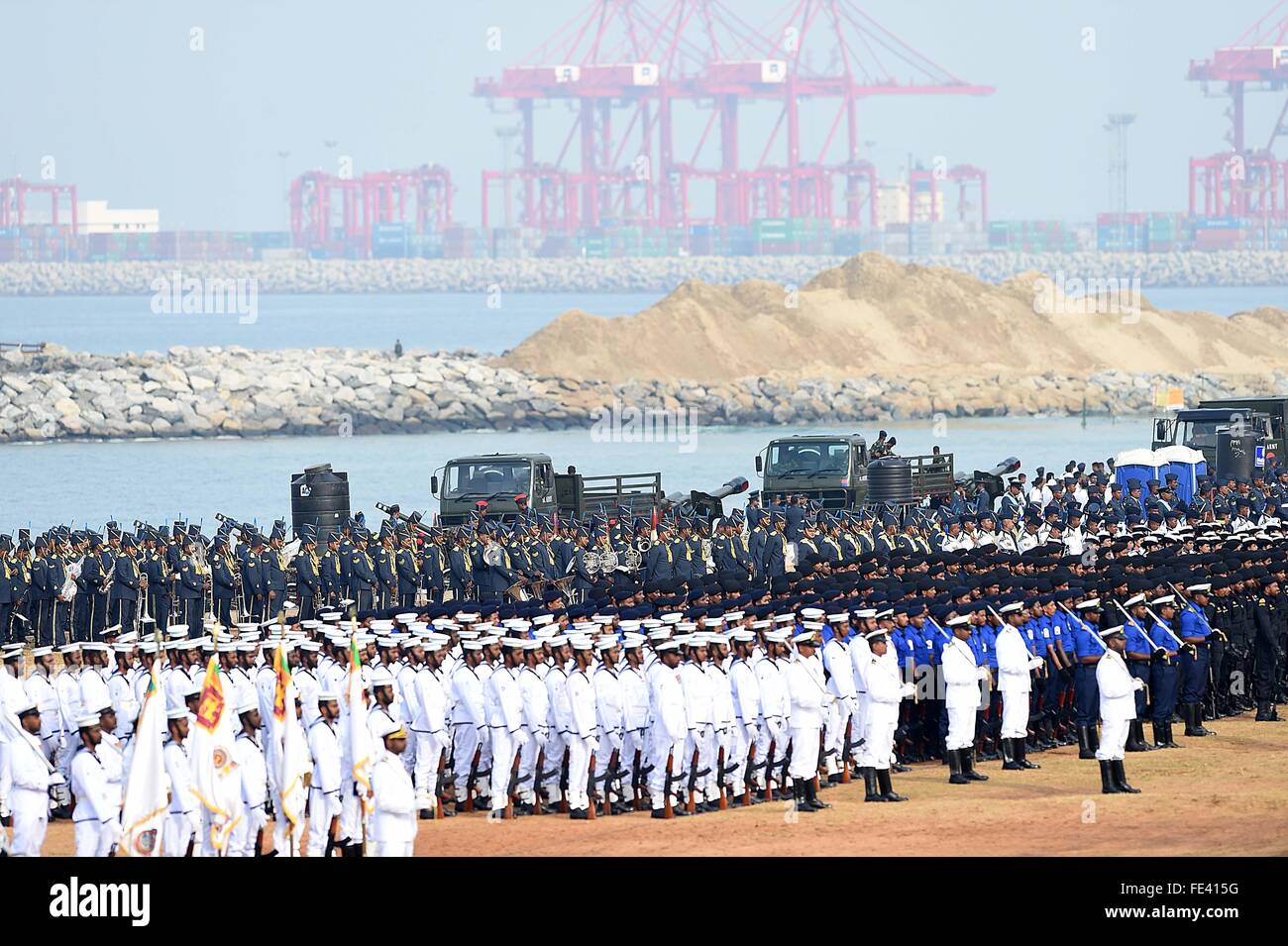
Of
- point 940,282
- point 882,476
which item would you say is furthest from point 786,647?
point 940,282

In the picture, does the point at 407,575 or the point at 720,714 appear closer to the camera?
the point at 720,714

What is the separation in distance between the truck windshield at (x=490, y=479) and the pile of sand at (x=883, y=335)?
203ft

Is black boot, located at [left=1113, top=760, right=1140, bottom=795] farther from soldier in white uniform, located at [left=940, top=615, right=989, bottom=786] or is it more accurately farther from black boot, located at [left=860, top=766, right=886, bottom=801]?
black boot, located at [left=860, top=766, right=886, bottom=801]

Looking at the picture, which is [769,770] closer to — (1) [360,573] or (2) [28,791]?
(2) [28,791]

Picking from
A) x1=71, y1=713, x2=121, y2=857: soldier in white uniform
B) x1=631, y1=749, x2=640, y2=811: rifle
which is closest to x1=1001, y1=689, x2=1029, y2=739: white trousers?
x1=631, y1=749, x2=640, y2=811: rifle

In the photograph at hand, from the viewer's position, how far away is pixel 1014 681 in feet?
70.8

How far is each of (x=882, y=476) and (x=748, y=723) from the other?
18728mm

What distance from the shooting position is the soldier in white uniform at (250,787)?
17719 mm

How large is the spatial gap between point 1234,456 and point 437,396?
5313 cm

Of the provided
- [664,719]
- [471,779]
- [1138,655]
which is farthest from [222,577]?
[1138,655]

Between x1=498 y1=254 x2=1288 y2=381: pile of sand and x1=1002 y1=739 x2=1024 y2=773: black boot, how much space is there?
77.1 metres

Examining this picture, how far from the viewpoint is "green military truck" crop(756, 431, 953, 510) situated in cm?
3878
